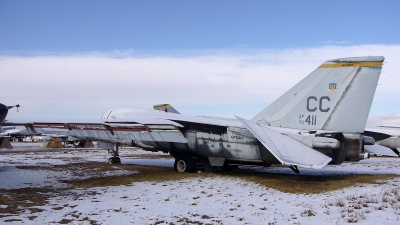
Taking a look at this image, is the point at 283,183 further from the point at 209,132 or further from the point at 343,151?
the point at 209,132

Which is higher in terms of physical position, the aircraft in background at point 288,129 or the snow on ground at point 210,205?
the aircraft in background at point 288,129

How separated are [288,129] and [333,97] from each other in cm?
177

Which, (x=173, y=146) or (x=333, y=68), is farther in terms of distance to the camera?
(x=173, y=146)

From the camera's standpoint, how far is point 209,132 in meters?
13.5

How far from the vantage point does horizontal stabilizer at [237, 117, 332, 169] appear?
9430 millimetres

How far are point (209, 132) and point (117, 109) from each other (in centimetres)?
545

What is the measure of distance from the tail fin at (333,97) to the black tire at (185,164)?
3525 mm

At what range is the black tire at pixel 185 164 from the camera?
1434cm

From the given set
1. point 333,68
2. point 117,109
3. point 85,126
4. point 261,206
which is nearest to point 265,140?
point 261,206

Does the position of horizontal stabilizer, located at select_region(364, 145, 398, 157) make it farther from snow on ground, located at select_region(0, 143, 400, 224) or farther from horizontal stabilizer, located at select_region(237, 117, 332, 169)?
horizontal stabilizer, located at select_region(237, 117, 332, 169)

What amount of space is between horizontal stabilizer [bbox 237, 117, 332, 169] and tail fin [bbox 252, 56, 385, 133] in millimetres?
1482

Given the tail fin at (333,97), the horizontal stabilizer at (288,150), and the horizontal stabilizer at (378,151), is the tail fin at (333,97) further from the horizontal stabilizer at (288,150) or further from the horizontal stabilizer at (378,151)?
the horizontal stabilizer at (378,151)

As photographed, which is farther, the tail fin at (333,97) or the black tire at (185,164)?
the black tire at (185,164)

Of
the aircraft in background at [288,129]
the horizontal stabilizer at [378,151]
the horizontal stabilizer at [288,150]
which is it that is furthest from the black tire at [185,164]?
the horizontal stabilizer at [378,151]
